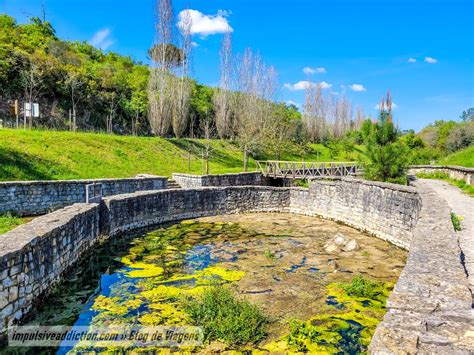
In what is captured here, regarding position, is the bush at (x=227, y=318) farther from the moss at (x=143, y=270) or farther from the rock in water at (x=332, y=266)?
the rock in water at (x=332, y=266)

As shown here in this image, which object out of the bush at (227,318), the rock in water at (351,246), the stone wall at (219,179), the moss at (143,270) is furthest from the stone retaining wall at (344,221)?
the stone wall at (219,179)

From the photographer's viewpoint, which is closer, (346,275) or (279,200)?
(346,275)

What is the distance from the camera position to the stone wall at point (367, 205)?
1198 centimetres

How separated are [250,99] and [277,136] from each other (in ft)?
16.6

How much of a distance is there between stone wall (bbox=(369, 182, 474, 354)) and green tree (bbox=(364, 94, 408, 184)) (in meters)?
11.5

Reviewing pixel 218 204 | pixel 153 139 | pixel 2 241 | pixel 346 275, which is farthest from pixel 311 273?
pixel 153 139

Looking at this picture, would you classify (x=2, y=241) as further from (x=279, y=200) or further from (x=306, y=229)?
(x=279, y=200)

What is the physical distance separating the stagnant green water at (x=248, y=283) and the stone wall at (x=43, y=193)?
189 inches

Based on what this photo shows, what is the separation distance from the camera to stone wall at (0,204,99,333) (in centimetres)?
560

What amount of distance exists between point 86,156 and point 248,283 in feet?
56.0

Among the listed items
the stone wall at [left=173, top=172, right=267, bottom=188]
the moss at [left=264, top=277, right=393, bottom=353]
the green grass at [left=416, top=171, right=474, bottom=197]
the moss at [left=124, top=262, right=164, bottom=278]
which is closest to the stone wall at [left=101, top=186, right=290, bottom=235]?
the moss at [left=124, top=262, right=164, bottom=278]

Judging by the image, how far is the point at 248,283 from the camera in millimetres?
8273

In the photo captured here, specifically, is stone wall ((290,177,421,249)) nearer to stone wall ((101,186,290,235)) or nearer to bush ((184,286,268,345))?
stone wall ((101,186,290,235))

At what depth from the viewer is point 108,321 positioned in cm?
629
